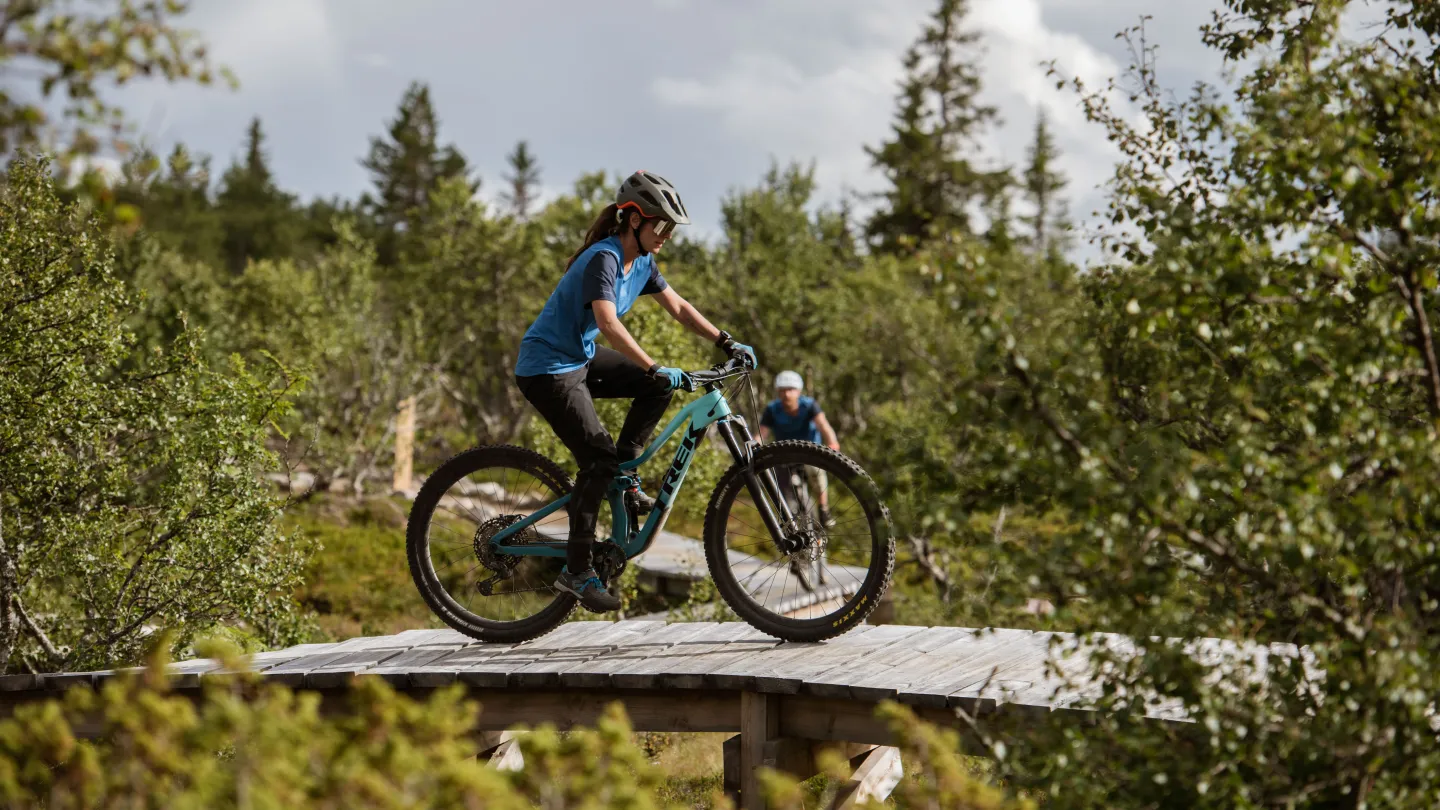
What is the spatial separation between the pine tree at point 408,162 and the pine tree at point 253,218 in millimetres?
4069

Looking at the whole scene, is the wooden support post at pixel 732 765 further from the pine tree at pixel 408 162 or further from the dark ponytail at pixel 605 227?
the pine tree at pixel 408 162

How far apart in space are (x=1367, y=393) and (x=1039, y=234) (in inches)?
1833

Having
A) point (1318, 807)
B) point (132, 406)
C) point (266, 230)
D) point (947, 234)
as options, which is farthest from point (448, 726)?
point (266, 230)

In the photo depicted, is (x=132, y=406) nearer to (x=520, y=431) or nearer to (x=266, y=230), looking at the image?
(x=520, y=431)

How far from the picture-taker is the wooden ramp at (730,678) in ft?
17.9

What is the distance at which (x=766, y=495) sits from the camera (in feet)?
18.9

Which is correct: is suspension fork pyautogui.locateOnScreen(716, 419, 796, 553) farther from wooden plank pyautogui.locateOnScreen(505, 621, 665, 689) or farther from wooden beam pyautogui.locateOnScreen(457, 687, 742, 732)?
wooden plank pyautogui.locateOnScreen(505, 621, 665, 689)

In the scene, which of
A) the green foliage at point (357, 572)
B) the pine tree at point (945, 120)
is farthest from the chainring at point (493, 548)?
the pine tree at point (945, 120)

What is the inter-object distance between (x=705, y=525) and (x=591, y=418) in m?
0.75

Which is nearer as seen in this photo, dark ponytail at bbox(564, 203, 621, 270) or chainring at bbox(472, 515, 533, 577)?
dark ponytail at bbox(564, 203, 621, 270)

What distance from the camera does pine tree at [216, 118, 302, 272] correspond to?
50844mm

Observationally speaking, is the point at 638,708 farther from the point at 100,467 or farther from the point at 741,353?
the point at 100,467

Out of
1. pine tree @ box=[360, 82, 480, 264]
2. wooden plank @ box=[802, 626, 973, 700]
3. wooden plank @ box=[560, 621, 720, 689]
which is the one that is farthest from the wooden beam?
pine tree @ box=[360, 82, 480, 264]

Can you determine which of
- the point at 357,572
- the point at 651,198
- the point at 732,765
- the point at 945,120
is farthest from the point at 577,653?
the point at 945,120
